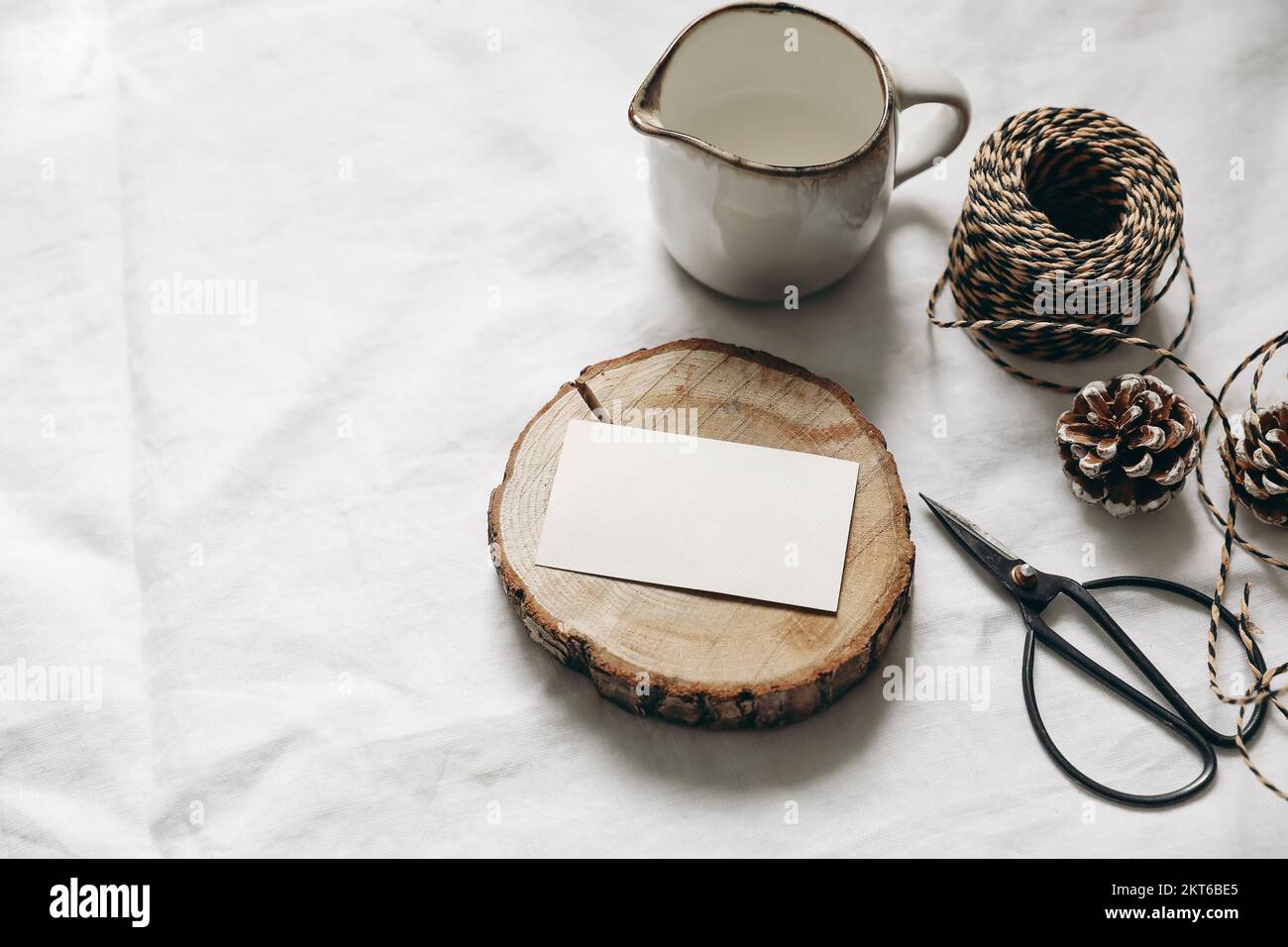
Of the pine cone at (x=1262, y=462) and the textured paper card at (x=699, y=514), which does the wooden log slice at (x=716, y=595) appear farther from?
the pine cone at (x=1262, y=462)

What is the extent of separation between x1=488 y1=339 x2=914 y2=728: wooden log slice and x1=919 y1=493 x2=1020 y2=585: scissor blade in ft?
0.16

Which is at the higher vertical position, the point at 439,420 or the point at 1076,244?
the point at 1076,244

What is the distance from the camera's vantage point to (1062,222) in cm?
76

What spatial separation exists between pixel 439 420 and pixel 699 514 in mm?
213

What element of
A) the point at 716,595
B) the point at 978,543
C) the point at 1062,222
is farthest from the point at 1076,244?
the point at 716,595

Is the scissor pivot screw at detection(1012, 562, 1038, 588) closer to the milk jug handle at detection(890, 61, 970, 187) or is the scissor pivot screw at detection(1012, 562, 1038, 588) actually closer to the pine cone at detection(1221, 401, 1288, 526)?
the pine cone at detection(1221, 401, 1288, 526)

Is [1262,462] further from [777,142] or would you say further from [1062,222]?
[777,142]

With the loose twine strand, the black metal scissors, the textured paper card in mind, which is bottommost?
the black metal scissors

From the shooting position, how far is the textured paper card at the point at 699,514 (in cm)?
66

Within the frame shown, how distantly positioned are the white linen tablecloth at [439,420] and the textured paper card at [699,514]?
0.26 ft

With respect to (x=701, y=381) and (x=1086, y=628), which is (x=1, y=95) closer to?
(x=701, y=381)

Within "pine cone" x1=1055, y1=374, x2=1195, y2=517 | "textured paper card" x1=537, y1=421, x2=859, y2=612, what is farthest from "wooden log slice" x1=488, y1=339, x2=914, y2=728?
"pine cone" x1=1055, y1=374, x2=1195, y2=517

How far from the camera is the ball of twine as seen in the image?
683 millimetres

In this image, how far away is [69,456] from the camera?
78 centimetres
